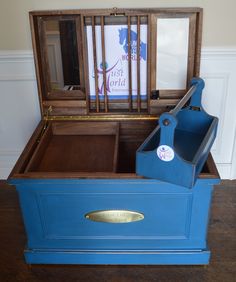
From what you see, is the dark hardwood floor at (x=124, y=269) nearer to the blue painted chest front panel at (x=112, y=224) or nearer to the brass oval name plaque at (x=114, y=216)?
the blue painted chest front panel at (x=112, y=224)

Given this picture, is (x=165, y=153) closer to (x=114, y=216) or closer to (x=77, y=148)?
(x=114, y=216)

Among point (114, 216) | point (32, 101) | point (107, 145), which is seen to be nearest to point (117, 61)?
point (107, 145)

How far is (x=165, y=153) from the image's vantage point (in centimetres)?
94

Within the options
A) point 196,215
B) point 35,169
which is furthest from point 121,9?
point 196,215

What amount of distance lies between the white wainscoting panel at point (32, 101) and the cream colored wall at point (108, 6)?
4 centimetres

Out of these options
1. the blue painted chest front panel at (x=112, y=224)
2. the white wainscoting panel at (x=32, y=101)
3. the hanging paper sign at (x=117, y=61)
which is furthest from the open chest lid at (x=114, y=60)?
the blue painted chest front panel at (x=112, y=224)

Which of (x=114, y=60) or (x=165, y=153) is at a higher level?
(x=114, y=60)

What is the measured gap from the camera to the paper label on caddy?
932 millimetres

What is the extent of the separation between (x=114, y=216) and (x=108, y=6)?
0.78 m

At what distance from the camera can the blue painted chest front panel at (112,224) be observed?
104 cm

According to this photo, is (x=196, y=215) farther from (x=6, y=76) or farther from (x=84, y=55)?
(x=6, y=76)

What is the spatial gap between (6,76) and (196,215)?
987 millimetres

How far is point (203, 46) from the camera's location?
1.36 m

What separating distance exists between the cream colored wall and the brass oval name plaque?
74cm
